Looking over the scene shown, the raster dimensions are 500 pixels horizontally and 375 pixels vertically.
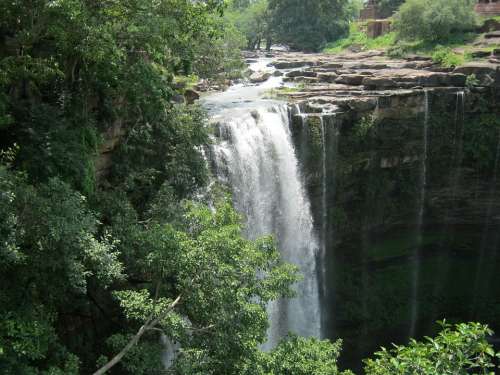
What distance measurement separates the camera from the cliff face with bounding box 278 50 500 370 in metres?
19.3

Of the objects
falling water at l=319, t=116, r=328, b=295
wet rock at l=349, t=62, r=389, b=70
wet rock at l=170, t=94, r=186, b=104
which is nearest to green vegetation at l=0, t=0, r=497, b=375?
wet rock at l=170, t=94, r=186, b=104

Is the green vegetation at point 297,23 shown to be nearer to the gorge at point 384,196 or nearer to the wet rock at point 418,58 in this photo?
the wet rock at point 418,58

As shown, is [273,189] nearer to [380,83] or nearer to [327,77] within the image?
[380,83]

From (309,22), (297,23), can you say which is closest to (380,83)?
(309,22)

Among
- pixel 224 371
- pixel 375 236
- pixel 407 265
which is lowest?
pixel 407 265

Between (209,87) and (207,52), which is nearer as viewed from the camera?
(207,52)

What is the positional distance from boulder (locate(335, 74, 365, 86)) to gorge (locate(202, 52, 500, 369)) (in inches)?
1.5

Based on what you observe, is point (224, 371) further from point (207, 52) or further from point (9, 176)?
point (207, 52)

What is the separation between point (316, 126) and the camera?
1753 cm

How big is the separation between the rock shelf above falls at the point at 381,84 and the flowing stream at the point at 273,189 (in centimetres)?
219

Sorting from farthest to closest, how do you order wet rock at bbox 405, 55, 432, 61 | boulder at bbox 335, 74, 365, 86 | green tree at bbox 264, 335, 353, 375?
wet rock at bbox 405, 55, 432, 61 → boulder at bbox 335, 74, 365, 86 → green tree at bbox 264, 335, 353, 375

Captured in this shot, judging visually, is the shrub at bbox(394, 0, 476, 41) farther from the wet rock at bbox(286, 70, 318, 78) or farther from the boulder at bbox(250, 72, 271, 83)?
the boulder at bbox(250, 72, 271, 83)

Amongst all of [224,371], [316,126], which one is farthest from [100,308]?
[316,126]

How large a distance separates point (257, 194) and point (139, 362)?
819cm
